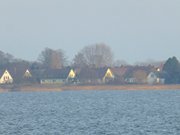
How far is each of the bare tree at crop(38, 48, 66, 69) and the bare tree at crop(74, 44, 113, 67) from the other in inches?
262

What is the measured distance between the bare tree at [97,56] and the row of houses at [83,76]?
17388 mm

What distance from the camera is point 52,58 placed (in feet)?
498

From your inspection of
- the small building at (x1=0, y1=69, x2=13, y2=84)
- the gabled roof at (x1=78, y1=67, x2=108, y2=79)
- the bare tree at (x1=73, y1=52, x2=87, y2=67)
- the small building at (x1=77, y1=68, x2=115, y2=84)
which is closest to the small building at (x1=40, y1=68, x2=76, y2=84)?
the gabled roof at (x1=78, y1=67, x2=108, y2=79)

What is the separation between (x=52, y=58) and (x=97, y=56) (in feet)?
62.8

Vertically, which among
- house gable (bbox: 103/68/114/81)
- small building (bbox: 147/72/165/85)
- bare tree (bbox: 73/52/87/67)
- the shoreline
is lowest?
the shoreline

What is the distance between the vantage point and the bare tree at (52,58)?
14950 centimetres

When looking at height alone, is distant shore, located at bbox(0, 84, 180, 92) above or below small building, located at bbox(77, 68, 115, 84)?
below

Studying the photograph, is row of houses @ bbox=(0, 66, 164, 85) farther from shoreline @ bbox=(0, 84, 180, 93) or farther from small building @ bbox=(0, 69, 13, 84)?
shoreline @ bbox=(0, 84, 180, 93)

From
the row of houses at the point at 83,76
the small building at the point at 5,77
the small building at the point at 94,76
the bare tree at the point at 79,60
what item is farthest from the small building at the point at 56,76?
the bare tree at the point at 79,60

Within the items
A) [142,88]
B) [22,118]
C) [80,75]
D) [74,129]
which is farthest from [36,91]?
[74,129]

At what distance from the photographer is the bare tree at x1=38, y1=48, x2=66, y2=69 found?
14950 cm

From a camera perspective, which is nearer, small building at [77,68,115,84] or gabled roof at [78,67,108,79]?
small building at [77,68,115,84]

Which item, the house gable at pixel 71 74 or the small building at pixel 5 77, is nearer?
the small building at pixel 5 77

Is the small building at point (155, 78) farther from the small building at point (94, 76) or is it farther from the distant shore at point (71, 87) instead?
the small building at point (94, 76)
